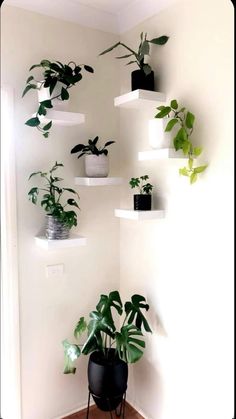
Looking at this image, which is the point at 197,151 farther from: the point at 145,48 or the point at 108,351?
the point at 108,351

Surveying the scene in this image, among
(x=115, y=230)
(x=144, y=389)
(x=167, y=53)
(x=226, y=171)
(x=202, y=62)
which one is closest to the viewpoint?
(x=226, y=171)

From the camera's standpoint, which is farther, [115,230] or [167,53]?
[115,230]

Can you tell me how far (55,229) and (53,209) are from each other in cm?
11

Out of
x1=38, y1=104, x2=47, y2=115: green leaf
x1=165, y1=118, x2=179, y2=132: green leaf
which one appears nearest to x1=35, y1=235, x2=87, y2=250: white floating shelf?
x1=38, y1=104, x2=47, y2=115: green leaf

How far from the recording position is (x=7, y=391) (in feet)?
6.05

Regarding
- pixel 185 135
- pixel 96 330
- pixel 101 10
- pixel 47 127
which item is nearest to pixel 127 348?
pixel 96 330

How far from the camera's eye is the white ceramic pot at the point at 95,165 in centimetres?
195

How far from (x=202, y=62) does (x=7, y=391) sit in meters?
2.01

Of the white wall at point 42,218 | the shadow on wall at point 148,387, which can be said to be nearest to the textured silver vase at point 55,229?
the white wall at point 42,218

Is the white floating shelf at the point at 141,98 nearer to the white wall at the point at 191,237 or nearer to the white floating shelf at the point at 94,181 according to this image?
the white wall at the point at 191,237

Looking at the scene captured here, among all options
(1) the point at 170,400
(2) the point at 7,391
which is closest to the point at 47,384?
(2) the point at 7,391

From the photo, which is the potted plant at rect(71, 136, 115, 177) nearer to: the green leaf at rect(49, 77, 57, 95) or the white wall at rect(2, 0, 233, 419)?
the white wall at rect(2, 0, 233, 419)

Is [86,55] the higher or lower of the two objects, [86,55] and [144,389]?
the higher

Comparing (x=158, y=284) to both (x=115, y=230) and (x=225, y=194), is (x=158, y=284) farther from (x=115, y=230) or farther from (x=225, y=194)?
(x=225, y=194)
